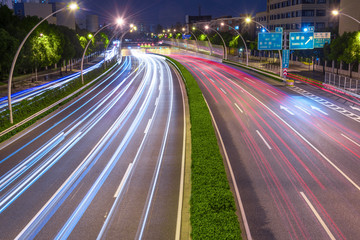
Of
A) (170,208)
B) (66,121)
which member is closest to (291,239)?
(170,208)

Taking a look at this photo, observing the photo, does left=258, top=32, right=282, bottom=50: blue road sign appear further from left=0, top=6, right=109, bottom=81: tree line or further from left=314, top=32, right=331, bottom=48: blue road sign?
left=0, top=6, right=109, bottom=81: tree line

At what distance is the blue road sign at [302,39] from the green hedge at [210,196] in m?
32.0

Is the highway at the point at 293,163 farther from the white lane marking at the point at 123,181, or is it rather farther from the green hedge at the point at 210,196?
the white lane marking at the point at 123,181

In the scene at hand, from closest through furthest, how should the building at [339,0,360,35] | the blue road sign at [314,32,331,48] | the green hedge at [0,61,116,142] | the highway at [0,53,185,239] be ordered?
the highway at [0,53,185,239] → the green hedge at [0,61,116,142] → the blue road sign at [314,32,331,48] → the building at [339,0,360,35]

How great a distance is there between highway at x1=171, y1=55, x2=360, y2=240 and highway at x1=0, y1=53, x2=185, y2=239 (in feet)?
9.51

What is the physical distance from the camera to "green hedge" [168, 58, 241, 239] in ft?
31.6

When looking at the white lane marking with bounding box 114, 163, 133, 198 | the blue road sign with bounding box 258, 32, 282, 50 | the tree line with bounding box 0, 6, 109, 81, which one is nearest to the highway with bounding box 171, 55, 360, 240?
the white lane marking with bounding box 114, 163, 133, 198

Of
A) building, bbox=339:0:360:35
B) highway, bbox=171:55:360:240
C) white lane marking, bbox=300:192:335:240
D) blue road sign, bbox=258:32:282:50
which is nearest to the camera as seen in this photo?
white lane marking, bbox=300:192:335:240

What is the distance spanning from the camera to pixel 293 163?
16750mm

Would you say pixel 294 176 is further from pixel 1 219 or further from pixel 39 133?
pixel 39 133

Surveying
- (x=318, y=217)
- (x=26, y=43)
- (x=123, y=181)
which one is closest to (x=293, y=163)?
(x=318, y=217)

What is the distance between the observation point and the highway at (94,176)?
36.6ft

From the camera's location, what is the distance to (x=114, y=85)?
48.5 metres

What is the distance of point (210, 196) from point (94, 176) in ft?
20.1
